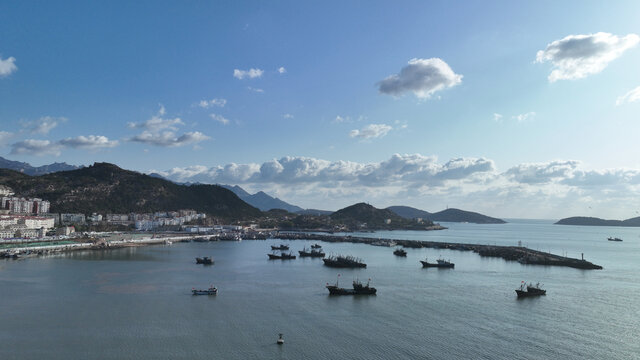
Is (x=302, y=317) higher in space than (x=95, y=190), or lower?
lower

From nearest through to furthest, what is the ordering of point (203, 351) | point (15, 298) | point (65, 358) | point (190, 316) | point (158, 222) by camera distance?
point (65, 358) < point (203, 351) < point (190, 316) < point (15, 298) < point (158, 222)

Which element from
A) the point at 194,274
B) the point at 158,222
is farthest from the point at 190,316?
the point at 158,222

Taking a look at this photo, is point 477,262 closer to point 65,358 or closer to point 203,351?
point 203,351

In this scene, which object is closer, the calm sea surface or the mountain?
the calm sea surface

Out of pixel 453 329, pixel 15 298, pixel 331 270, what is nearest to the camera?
pixel 453 329

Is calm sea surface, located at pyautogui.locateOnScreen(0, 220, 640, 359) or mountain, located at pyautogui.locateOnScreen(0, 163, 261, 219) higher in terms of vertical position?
mountain, located at pyautogui.locateOnScreen(0, 163, 261, 219)

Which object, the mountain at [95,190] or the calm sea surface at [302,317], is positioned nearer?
the calm sea surface at [302,317]

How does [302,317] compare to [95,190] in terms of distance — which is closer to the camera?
[302,317]

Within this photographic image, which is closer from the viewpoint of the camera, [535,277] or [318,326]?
[318,326]
